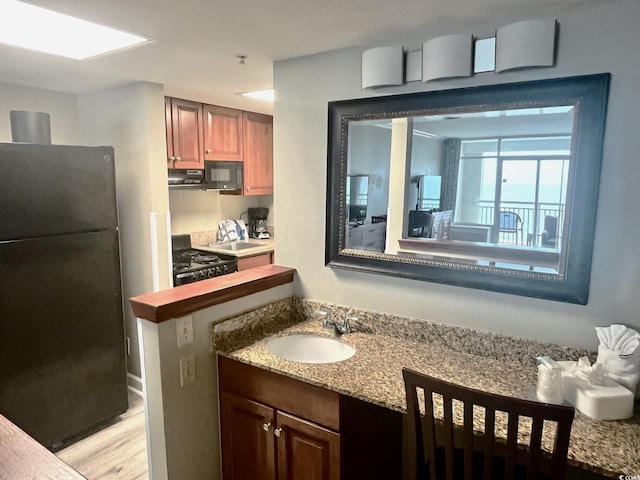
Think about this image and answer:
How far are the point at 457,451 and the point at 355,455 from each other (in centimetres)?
40

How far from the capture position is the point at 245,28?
1.76 meters

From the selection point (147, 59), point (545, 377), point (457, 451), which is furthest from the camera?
point (147, 59)

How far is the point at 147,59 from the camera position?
222 centimetres

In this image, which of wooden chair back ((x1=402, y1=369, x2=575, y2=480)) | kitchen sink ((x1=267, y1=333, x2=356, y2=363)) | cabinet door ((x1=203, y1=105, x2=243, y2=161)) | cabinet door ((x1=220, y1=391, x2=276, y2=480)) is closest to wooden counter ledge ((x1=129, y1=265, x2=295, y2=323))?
kitchen sink ((x1=267, y1=333, x2=356, y2=363))

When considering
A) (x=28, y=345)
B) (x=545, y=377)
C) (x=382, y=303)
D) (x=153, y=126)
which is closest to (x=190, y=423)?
(x=382, y=303)

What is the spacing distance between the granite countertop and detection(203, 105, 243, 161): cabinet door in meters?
2.07

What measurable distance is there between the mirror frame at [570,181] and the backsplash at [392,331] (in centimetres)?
21

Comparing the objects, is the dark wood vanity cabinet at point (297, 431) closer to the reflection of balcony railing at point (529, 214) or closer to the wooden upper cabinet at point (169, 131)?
the reflection of balcony railing at point (529, 214)

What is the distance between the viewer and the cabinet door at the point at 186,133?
3.21 meters

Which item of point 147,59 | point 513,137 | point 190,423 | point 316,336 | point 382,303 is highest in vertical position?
point 147,59

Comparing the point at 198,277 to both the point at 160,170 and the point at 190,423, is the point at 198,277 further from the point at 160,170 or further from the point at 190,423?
the point at 190,423

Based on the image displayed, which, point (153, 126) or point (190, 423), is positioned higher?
point (153, 126)

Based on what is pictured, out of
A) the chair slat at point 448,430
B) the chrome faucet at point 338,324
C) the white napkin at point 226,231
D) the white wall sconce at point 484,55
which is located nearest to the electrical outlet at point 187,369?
the chrome faucet at point 338,324

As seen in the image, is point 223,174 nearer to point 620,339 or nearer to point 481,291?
point 481,291
